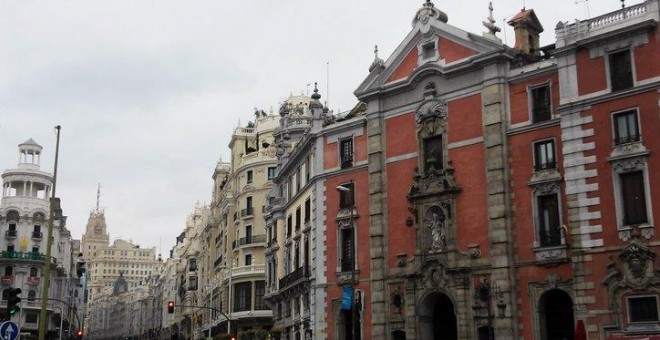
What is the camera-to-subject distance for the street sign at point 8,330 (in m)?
25.4

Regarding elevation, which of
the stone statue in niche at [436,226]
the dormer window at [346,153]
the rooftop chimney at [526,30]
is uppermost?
the rooftop chimney at [526,30]

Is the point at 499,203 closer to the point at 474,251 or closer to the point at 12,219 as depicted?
the point at 474,251

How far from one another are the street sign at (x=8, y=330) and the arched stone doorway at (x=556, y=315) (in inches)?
1026

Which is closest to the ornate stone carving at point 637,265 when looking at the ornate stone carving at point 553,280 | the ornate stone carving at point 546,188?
the ornate stone carving at point 553,280

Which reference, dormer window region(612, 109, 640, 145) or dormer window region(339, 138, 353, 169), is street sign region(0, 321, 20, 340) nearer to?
dormer window region(612, 109, 640, 145)

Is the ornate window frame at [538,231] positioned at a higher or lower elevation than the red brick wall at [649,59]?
lower

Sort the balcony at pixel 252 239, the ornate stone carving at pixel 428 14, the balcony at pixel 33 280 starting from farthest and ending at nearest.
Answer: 1. the balcony at pixel 33 280
2. the balcony at pixel 252 239
3. the ornate stone carving at pixel 428 14

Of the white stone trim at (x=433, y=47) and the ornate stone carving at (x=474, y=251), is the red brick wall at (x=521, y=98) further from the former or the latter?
the ornate stone carving at (x=474, y=251)

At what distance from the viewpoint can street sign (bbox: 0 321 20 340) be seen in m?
25.4

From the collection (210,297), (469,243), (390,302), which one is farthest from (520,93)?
(210,297)

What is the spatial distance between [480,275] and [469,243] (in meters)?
1.96

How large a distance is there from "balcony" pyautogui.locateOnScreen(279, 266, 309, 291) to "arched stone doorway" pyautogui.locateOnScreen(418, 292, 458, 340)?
11048 mm

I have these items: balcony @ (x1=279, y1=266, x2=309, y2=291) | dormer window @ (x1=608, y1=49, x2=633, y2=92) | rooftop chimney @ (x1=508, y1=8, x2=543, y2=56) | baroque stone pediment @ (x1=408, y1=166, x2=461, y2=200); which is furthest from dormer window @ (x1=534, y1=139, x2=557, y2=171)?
balcony @ (x1=279, y1=266, x2=309, y2=291)

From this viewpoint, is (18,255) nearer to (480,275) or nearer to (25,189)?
Answer: (25,189)
